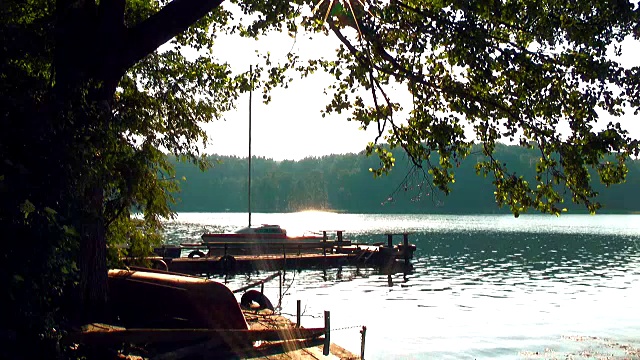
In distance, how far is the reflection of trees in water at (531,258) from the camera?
56.4 meters

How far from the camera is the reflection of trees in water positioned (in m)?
56.4

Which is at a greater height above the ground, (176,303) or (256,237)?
(176,303)

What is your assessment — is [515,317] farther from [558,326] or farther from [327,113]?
[327,113]

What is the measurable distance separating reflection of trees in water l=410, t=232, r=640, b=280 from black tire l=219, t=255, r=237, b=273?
867 inches

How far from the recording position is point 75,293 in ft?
41.0

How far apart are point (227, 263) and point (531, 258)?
41382mm

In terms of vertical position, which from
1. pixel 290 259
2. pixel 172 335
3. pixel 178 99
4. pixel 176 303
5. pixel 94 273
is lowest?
pixel 290 259

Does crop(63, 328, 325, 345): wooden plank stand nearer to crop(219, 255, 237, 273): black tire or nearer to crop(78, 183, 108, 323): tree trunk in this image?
crop(78, 183, 108, 323): tree trunk

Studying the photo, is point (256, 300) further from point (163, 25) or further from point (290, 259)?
point (290, 259)

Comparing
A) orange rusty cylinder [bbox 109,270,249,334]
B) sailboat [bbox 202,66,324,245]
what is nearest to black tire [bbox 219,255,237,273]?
sailboat [bbox 202,66,324,245]

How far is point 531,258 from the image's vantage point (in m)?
70.0

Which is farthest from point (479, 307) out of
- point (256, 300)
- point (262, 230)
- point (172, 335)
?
point (262, 230)

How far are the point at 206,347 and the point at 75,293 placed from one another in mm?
2981

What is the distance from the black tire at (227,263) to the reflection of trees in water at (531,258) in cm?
2203
